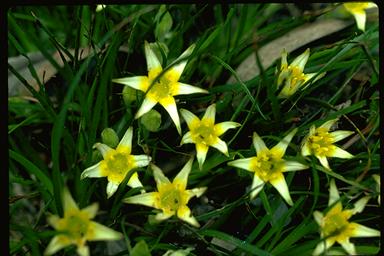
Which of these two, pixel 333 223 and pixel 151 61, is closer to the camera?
pixel 333 223

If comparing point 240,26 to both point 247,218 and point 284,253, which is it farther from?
point 284,253

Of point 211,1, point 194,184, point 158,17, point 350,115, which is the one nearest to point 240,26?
point 211,1

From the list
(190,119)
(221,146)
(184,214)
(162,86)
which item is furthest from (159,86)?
Answer: (184,214)

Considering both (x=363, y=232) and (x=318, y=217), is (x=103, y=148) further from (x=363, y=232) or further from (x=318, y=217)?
(x=363, y=232)

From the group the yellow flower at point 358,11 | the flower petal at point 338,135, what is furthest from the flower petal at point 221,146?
the yellow flower at point 358,11

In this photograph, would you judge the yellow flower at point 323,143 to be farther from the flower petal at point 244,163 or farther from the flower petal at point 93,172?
the flower petal at point 93,172

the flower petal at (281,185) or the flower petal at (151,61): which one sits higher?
the flower petal at (151,61)
